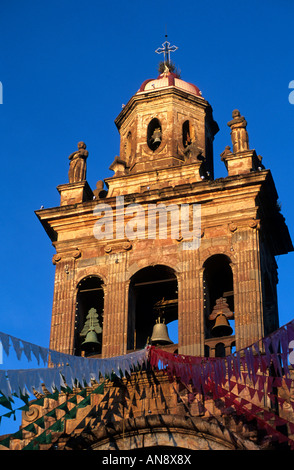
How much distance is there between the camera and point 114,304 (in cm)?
3175

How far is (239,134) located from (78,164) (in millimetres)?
4854

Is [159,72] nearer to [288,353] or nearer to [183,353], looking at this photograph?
[183,353]

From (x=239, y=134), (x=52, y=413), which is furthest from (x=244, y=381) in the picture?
(x=239, y=134)

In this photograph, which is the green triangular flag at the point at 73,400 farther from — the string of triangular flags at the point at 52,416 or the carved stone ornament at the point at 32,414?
the carved stone ornament at the point at 32,414

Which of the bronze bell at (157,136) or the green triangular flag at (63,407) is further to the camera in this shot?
the bronze bell at (157,136)

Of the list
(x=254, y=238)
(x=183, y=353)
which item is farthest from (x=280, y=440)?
(x=254, y=238)

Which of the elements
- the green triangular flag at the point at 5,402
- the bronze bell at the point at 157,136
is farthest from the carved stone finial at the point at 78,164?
the green triangular flag at the point at 5,402

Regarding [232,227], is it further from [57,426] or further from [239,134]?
[57,426]

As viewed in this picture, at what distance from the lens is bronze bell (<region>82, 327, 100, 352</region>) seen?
31.6 m

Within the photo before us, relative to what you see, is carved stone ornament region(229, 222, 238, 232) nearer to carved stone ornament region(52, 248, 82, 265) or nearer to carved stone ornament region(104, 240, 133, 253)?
carved stone ornament region(104, 240, 133, 253)

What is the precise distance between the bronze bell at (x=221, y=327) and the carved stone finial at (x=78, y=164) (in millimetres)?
6507

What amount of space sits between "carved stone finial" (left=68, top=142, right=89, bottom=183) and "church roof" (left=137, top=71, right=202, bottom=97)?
2602mm

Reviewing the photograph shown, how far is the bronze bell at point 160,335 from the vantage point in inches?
1226
